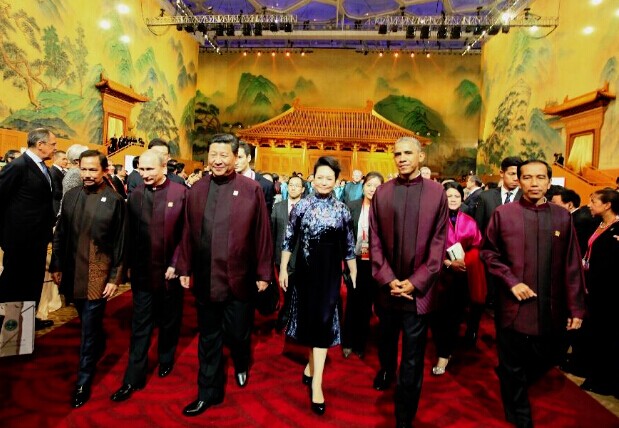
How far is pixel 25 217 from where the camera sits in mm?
3205

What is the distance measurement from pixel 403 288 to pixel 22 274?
9.71 ft

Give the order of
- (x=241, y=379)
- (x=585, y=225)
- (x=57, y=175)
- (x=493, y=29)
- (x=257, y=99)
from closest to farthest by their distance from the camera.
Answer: (x=241, y=379), (x=585, y=225), (x=57, y=175), (x=493, y=29), (x=257, y=99)

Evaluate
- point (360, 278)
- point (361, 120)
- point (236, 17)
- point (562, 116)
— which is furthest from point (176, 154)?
point (360, 278)

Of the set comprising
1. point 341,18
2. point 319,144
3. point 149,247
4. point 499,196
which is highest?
point 341,18

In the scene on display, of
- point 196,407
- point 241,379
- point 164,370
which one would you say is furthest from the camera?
point 164,370

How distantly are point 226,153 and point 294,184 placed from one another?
1737mm

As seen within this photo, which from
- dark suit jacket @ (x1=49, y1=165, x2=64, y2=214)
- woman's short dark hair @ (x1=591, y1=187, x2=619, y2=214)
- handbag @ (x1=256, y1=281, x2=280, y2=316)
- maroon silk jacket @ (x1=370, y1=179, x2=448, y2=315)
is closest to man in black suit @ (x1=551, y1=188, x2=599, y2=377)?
woman's short dark hair @ (x1=591, y1=187, x2=619, y2=214)

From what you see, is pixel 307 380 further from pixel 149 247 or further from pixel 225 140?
pixel 225 140

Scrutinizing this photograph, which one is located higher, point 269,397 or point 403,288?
point 403,288

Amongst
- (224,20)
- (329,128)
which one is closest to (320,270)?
(224,20)

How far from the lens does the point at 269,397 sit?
271cm

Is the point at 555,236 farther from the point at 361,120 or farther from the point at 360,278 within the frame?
the point at 361,120

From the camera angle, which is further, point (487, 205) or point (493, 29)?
point (493, 29)

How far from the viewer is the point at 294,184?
4.18m
